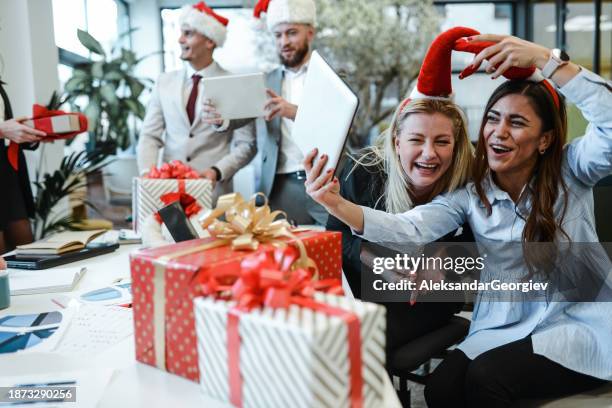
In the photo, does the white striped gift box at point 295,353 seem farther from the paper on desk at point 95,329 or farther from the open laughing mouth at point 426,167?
the open laughing mouth at point 426,167

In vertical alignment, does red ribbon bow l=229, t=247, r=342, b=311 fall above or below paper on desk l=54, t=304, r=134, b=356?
above

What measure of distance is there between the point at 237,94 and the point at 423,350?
4.73 ft

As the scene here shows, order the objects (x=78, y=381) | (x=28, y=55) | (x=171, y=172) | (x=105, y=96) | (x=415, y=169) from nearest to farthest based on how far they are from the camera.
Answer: (x=78, y=381) < (x=415, y=169) < (x=171, y=172) < (x=28, y=55) < (x=105, y=96)

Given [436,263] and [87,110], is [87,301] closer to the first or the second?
[436,263]

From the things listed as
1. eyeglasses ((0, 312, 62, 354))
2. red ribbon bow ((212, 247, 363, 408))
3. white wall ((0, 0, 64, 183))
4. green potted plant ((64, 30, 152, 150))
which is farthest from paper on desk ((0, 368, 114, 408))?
green potted plant ((64, 30, 152, 150))

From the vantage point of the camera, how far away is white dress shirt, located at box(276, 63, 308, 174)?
2.82 m

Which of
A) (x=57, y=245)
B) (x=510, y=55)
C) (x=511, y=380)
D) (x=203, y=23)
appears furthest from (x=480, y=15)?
(x=511, y=380)

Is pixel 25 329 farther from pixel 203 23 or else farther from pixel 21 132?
pixel 203 23

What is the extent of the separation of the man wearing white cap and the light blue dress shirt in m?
1.43

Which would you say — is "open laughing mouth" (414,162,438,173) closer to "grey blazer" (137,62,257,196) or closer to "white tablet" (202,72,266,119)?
"white tablet" (202,72,266,119)

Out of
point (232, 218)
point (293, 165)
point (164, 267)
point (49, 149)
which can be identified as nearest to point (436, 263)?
point (232, 218)

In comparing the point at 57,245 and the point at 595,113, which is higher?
the point at 595,113

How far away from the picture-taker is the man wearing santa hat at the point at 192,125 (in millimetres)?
2914

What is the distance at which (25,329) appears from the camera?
1146 millimetres
